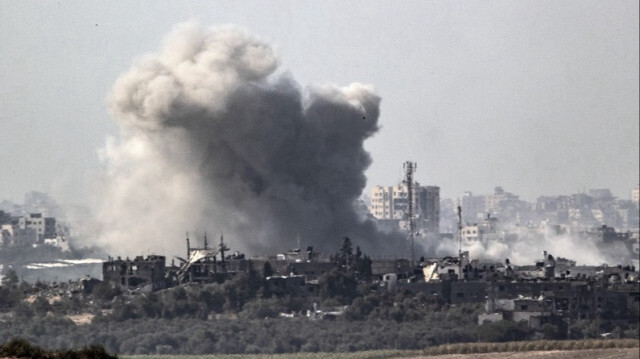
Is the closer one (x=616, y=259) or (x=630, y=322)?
(x=630, y=322)

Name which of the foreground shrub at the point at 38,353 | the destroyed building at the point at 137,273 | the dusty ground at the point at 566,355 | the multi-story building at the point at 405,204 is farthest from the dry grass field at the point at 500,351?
the multi-story building at the point at 405,204

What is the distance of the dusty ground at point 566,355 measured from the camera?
226ft

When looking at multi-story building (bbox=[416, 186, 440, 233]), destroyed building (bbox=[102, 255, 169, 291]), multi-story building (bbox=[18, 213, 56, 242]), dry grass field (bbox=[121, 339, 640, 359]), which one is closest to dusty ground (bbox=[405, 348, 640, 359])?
dry grass field (bbox=[121, 339, 640, 359])

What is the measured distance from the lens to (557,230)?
6280 inches

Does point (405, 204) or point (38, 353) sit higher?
point (405, 204)

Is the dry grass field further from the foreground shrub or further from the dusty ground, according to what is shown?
the foreground shrub

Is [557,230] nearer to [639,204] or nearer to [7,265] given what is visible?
[639,204]

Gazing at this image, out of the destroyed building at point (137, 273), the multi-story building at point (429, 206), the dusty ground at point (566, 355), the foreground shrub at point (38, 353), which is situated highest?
the multi-story building at point (429, 206)

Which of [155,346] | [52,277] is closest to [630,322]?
[155,346]

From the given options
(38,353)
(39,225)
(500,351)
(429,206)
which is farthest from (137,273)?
(429,206)

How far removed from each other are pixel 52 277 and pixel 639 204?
9199 cm

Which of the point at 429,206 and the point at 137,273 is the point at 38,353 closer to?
the point at 137,273

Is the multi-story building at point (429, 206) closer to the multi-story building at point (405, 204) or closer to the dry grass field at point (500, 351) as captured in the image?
the multi-story building at point (405, 204)

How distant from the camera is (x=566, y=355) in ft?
229
